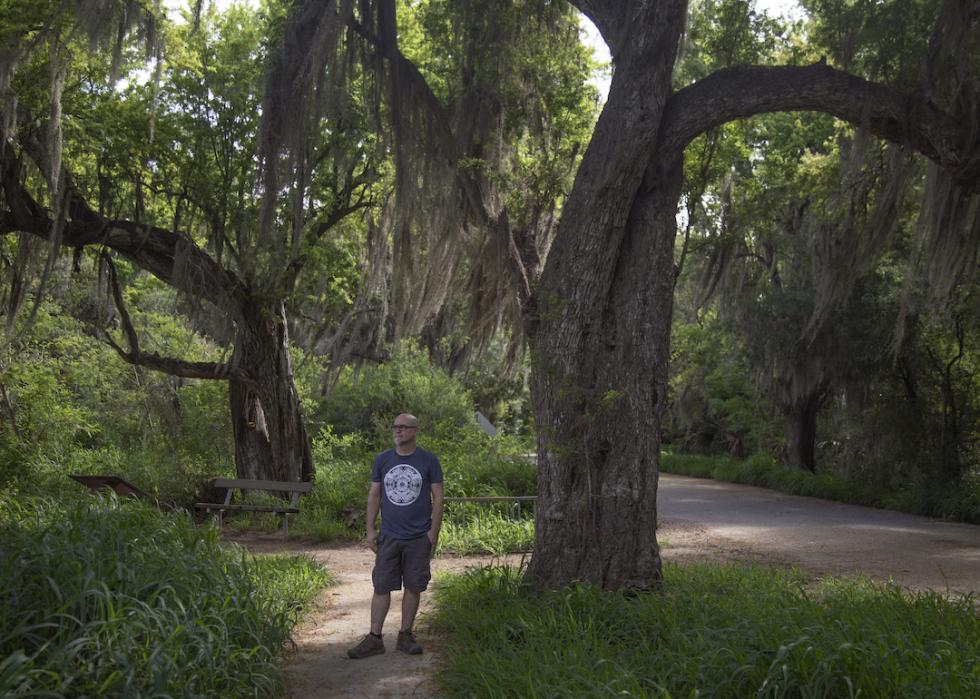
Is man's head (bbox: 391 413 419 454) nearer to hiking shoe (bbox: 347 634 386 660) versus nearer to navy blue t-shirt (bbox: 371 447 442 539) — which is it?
navy blue t-shirt (bbox: 371 447 442 539)

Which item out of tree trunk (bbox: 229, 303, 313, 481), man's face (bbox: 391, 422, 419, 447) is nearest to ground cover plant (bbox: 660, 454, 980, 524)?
tree trunk (bbox: 229, 303, 313, 481)

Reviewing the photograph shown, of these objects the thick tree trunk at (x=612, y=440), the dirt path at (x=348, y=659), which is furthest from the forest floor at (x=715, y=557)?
the thick tree trunk at (x=612, y=440)

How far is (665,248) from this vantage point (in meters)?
7.23

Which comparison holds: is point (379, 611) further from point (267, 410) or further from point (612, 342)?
point (267, 410)

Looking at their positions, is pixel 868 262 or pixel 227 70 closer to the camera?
pixel 868 262

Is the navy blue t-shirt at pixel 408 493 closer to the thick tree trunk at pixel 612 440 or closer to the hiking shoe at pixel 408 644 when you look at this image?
the hiking shoe at pixel 408 644

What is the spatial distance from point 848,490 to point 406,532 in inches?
586

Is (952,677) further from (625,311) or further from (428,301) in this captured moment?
(428,301)

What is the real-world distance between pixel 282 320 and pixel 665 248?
8.57 m

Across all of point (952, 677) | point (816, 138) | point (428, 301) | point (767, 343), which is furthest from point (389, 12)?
point (816, 138)

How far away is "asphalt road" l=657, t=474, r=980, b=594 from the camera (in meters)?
9.80

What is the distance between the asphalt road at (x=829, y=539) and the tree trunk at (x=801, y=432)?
411cm

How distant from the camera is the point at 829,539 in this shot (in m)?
12.4

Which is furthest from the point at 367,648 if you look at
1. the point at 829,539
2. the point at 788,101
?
the point at 829,539
